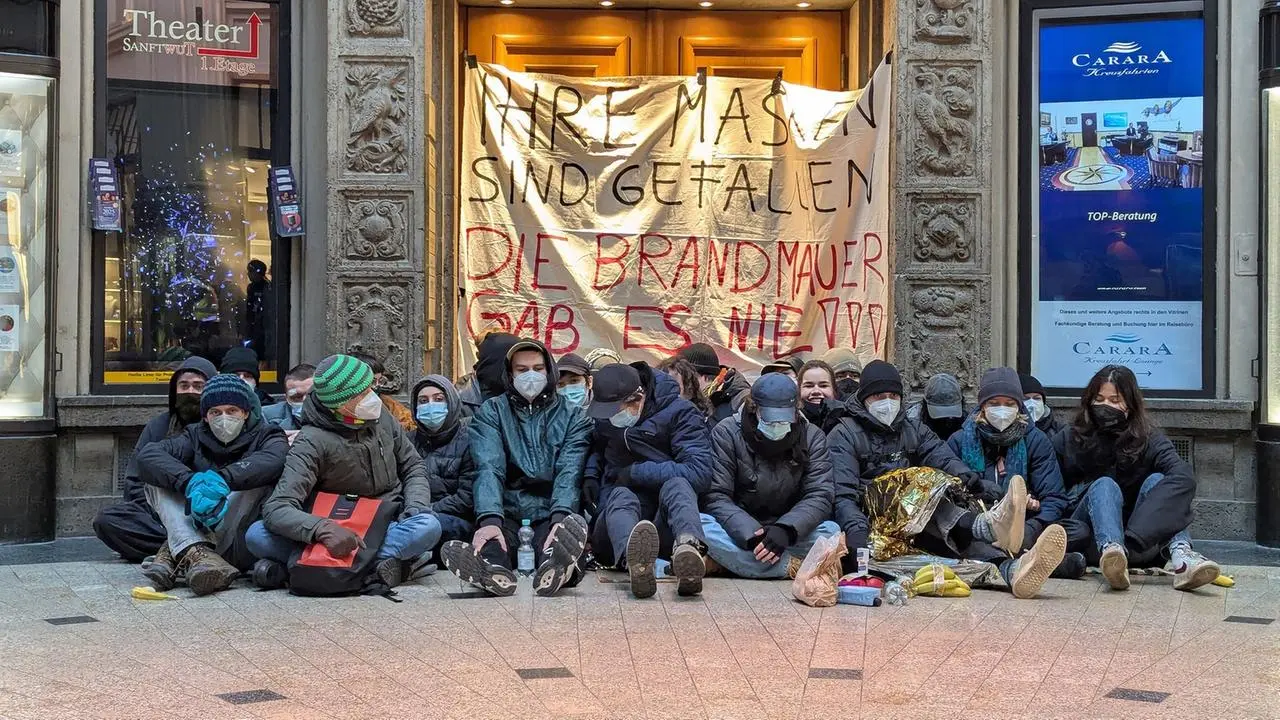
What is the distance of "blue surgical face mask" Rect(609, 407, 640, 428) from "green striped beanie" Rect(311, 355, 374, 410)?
135 cm

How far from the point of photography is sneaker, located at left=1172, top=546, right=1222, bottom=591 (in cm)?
811

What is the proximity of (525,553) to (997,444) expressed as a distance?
109 inches

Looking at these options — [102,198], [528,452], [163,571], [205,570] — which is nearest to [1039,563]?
[528,452]

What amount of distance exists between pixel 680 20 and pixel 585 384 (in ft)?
14.0

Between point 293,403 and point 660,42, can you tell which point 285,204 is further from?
point 660,42

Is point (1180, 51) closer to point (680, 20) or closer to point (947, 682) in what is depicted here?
point (680, 20)

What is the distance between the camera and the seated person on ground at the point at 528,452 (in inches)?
342

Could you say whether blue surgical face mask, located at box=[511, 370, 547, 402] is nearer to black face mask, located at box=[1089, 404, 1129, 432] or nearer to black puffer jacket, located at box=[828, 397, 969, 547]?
black puffer jacket, located at box=[828, 397, 969, 547]

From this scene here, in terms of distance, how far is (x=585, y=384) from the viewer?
921cm

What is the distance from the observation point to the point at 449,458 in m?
9.09

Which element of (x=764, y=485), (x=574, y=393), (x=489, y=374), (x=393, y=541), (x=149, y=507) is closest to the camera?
(x=393, y=541)

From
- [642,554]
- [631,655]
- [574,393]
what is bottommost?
[631,655]

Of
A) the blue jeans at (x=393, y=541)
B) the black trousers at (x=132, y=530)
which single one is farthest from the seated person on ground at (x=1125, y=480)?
the black trousers at (x=132, y=530)

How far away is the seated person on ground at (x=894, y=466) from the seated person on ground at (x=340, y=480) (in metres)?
2.30
